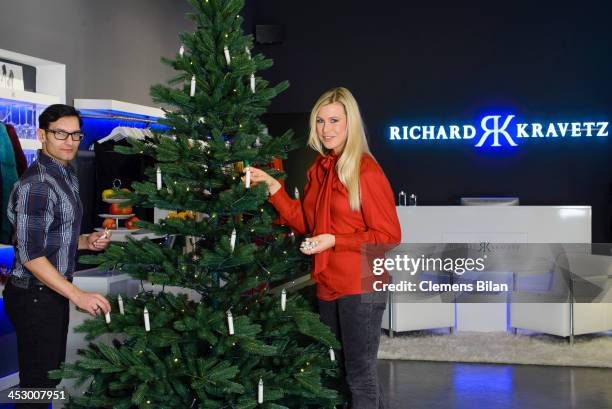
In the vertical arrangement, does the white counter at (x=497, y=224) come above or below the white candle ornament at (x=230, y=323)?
above

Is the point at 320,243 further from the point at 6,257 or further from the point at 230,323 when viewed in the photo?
the point at 6,257

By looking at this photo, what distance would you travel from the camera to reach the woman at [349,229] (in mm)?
2832

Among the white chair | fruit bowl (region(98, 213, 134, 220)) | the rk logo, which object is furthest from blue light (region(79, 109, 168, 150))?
the rk logo

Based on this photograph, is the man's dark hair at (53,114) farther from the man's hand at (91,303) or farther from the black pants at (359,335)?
the black pants at (359,335)

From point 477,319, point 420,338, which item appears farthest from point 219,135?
point 477,319

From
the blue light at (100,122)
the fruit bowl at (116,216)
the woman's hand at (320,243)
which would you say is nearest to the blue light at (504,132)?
the blue light at (100,122)

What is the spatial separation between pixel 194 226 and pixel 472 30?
7804 mm

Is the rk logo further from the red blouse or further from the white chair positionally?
the red blouse

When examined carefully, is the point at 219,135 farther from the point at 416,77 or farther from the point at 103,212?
the point at 416,77

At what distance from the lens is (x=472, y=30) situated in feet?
32.2

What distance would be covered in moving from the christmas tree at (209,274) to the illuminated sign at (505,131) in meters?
7.10

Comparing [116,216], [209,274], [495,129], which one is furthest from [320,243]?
[495,129]

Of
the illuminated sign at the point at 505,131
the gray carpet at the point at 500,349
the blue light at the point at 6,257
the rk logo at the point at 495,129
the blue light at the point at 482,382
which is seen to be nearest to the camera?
the blue light at the point at 6,257

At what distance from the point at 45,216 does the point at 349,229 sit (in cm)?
116
